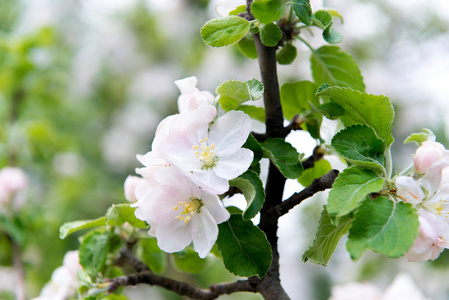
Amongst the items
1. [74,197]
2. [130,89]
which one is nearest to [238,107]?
[74,197]

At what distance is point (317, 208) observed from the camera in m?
2.15

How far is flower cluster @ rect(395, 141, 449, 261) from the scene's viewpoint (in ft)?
1.36

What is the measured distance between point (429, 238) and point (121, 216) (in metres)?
0.35

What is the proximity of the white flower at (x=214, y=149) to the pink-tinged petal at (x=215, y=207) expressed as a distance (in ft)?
0.05

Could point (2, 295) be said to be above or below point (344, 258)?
above

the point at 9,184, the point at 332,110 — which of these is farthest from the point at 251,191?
the point at 9,184

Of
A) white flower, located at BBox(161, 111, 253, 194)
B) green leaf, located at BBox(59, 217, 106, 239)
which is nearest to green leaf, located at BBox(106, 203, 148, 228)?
green leaf, located at BBox(59, 217, 106, 239)

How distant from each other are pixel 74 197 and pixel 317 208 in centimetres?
109

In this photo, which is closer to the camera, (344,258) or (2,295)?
(2,295)

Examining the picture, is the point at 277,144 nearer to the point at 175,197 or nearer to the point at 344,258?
the point at 175,197

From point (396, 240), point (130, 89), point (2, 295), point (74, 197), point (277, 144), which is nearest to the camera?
point (396, 240)

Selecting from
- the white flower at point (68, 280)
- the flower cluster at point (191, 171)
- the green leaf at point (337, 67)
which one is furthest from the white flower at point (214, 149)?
the white flower at point (68, 280)

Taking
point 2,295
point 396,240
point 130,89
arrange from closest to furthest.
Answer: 1. point 396,240
2. point 2,295
3. point 130,89

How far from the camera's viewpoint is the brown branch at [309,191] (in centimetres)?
49
